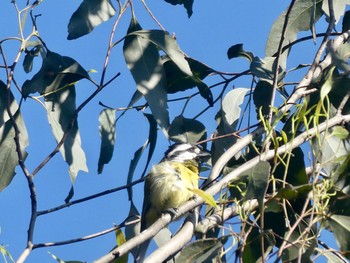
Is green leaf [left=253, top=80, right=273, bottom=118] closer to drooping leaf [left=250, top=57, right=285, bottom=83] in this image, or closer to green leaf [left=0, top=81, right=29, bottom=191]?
drooping leaf [left=250, top=57, right=285, bottom=83]

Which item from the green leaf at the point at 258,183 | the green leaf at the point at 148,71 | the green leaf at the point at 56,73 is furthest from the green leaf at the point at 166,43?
the green leaf at the point at 258,183

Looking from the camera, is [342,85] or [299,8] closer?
[342,85]

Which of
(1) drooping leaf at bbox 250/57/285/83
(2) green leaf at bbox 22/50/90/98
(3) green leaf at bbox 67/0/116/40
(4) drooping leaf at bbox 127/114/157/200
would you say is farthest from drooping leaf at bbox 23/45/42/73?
(1) drooping leaf at bbox 250/57/285/83

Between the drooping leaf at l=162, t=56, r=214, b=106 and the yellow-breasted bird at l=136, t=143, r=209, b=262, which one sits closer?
the drooping leaf at l=162, t=56, r=214, b=106

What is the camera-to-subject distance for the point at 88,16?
127 inches

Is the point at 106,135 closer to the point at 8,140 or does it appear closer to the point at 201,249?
the point at 8,140

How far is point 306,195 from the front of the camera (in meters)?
2.49

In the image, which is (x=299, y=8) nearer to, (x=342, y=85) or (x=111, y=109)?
(x=342, y=85)

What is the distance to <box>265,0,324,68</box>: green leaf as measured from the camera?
346 centimetres

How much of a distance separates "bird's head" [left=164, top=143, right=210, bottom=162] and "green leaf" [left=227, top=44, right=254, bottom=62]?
38cm

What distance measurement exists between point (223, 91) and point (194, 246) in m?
1.11

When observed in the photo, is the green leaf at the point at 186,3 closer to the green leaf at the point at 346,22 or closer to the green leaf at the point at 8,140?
the green leaf at the point at 346,22

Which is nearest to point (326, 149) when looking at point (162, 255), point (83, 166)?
point (83, 166)

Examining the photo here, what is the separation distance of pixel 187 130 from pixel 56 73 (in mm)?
557
